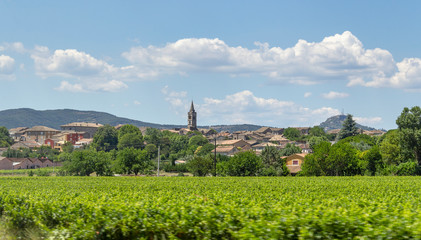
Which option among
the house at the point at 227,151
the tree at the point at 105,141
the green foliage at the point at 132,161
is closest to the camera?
the green foliage at the point at 132,161

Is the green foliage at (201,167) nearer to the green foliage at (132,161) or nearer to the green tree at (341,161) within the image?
the green foliage at (132,161)

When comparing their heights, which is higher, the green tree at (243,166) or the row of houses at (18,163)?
the green tree at (243,166)

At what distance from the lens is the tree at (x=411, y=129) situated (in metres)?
77.2

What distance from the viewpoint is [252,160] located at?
76875 millimetres

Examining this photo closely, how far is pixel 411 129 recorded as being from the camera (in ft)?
255

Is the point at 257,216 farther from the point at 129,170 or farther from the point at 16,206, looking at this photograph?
the point at 129,170

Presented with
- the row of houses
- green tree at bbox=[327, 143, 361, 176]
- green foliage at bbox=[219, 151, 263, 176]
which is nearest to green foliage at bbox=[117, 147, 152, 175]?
green foliage at bbox=[219, 151, 263, 176]

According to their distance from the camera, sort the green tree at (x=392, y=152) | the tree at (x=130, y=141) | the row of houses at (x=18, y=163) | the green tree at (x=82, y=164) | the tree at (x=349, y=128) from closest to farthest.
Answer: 1. the green tree at (x=392, y=152)
2. the green tree at (x=82, y=164)
3. the row of houses at (x=18, y=163)
4. the tree at (x=349, y=128)
5. the tree at (x=130, y=141)

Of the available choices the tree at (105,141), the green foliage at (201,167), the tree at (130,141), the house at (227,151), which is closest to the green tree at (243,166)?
the green foliage at (201,167)

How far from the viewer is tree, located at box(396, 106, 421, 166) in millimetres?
77250

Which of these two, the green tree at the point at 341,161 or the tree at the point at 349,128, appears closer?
the green tree at the point at 341,161

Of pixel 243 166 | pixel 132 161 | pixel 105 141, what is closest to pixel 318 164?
pixel 243 166

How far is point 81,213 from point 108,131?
190m

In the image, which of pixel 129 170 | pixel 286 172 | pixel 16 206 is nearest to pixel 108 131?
pixel 129 170
